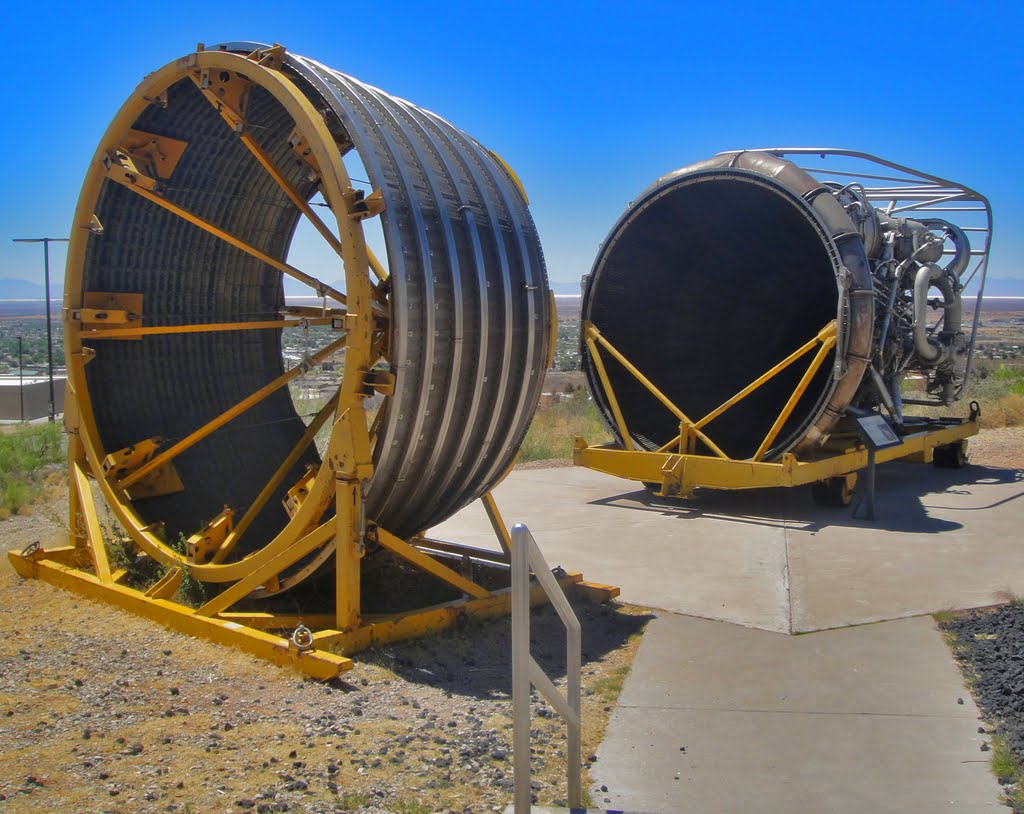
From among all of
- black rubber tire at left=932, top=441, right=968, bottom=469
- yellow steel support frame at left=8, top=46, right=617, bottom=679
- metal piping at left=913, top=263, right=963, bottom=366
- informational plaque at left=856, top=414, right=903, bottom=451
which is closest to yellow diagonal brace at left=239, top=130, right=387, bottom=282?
yellow steel support frame at left=8, top=46, right=617, bottom=679

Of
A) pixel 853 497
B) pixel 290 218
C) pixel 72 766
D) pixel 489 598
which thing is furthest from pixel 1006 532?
pixel 72 766

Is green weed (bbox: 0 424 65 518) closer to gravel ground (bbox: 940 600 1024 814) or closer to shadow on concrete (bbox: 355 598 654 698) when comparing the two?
shadow on concrete (bbox: 355 598 654 698)

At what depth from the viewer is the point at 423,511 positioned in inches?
247

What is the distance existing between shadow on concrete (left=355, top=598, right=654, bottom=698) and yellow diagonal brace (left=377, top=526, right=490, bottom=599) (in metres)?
0.19

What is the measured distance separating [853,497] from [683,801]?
279 inches

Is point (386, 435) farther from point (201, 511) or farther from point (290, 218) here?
point (290, 218)

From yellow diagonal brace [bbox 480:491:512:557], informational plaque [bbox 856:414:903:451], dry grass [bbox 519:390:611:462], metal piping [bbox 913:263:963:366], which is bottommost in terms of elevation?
dry grass [bbox 519:390:611:462]

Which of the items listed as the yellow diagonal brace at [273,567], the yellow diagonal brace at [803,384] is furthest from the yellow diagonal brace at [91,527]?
the yellow diagonal brace at [803,384]

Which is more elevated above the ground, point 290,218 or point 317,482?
point 290,218

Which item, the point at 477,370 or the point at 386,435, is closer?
the point at 386,435

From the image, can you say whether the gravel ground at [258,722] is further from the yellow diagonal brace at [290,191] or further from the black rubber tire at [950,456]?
the black rubber tire at [950,456]

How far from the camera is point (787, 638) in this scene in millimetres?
6098

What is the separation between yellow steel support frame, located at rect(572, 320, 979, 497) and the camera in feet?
30.3

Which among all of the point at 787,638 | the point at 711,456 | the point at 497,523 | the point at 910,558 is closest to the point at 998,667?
the point at 787,638
